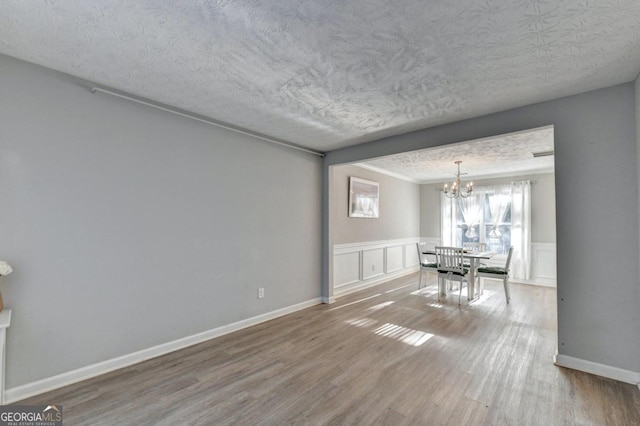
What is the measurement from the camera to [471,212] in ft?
23.0

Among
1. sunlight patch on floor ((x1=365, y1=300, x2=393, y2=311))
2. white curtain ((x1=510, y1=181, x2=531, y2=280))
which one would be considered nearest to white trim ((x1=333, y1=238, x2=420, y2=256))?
sunlight patch on floor ((x1=365, y1=300, x2=393, y2=311))

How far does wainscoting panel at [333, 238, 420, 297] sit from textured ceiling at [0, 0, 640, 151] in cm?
302

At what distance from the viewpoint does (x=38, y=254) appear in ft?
7.07

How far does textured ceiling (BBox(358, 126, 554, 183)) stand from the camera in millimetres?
4015

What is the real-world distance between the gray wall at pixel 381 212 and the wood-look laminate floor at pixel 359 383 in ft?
6.79

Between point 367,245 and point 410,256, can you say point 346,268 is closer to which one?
point 367,245

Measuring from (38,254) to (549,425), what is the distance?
3770 mm

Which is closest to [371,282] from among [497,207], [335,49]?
[497,207]

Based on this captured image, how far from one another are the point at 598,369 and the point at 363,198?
4.00 meters

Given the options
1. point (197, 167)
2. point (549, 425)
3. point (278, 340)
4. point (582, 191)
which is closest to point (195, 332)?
point (278, 340)

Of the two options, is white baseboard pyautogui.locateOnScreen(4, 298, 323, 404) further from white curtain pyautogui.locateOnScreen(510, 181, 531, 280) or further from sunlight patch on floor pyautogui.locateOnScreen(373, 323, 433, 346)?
white curtain pyautogui.locateOnScreen(510, 181, 531, 280)

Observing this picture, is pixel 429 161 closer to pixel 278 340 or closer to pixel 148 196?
pixel 278 340

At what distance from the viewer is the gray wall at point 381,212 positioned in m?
5.14

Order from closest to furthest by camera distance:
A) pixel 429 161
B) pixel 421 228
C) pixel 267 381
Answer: pixel 267 381 < pixel 429 161 < pixel 421 228
